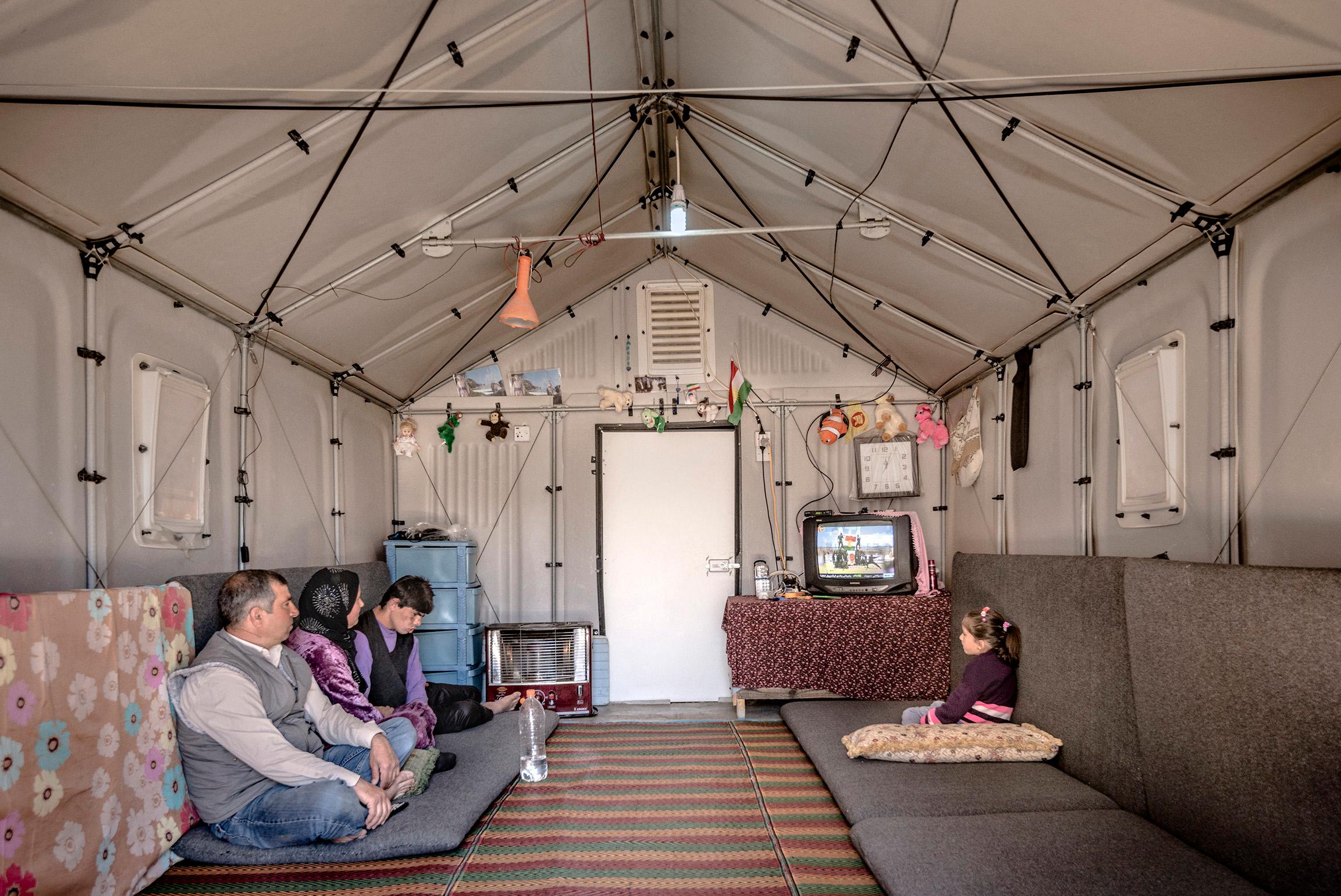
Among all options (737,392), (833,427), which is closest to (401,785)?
(737,392)

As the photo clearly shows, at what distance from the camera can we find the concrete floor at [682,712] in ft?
17.5

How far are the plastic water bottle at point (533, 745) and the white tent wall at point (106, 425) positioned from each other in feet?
5.37

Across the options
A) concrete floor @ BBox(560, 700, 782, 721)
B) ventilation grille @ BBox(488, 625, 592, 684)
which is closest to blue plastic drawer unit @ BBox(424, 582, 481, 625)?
ventilation grille @ BBox(488, 625, 592, 684)

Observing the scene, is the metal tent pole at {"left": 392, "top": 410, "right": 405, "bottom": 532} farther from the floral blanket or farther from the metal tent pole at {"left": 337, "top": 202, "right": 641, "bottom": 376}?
the floral blanket

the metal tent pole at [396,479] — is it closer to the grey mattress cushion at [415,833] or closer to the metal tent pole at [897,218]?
the grey mattress cushion at [415,833]

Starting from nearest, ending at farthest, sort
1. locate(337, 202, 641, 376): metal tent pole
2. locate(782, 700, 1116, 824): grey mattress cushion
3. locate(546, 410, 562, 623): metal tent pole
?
locate(782, 700, 1116, 824): grey mattress cushion → locate(337, 202, 641, 376): metal tent pole → locate(546, 410, 562, 623): metal tent pole

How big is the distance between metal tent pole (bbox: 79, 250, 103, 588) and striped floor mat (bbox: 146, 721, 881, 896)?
1187 mm

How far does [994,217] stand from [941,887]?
9.19 feet

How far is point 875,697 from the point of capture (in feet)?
16.5

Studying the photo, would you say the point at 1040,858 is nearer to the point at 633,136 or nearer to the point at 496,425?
the point at 633,136

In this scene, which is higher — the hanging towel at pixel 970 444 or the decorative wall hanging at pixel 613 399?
the decorative wall hanging at pixel 613 399

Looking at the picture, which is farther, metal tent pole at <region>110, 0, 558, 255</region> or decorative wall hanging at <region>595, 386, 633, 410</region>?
decorative wall hanging at <region>595, 386, 633, 410</region>

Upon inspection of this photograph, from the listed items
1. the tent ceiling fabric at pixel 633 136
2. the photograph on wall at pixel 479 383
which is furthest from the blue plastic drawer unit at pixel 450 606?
the tent ceiling fabric at pixel 633 136

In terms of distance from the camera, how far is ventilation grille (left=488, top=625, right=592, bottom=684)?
5.56 metres
